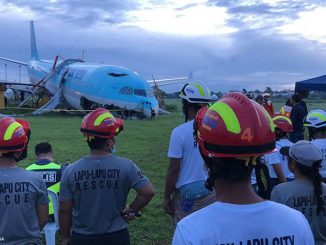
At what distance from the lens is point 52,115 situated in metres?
33.5

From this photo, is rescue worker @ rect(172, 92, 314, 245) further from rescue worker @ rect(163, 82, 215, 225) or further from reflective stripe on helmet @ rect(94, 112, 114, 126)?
rescue worker @ rect(163, 82, 215, 225)

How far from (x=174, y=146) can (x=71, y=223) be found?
1.14 metres

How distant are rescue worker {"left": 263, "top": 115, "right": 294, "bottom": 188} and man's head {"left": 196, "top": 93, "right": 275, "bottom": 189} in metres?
3.22

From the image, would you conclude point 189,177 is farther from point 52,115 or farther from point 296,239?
point 52,115

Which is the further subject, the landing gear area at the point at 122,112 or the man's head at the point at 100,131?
the landing gear area at the point at 122,112

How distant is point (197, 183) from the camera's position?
4.22 meters

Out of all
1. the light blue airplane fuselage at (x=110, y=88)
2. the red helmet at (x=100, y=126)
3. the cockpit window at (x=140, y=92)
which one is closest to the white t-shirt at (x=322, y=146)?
the red helmet at (x=100, y=126)

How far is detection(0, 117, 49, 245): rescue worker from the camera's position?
3307 millimetres

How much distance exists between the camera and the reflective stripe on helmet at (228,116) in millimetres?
1642

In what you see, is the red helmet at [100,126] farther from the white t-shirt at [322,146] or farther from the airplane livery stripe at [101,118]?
the white t-shirt at [322,146]

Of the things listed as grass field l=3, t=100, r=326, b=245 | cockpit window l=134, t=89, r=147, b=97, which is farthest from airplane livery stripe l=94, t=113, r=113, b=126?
cockpit window l=134, t=89, r=147, b=97

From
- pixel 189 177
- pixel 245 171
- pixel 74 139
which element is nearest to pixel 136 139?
pixel 74 139

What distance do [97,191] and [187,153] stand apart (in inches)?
40.2

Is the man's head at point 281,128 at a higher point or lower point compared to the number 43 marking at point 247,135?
lower
